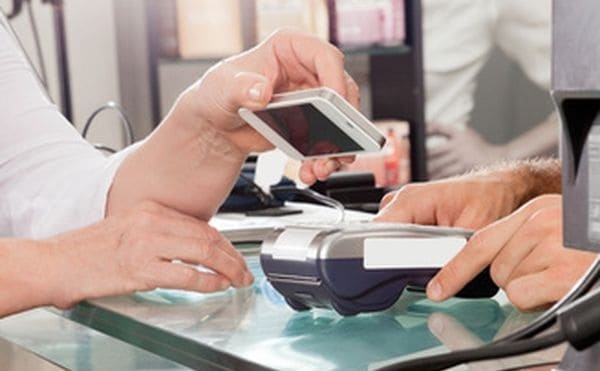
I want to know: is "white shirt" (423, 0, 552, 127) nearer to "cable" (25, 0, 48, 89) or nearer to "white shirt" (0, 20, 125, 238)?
"cable" (25, 0, 48, 89)

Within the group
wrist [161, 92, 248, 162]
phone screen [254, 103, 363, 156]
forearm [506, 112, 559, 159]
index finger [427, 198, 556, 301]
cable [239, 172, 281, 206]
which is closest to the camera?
index finger [427, 198, 556, 301]

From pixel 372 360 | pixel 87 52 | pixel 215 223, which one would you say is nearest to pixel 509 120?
pixel 87 52

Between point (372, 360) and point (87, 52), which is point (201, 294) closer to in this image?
point (372, 360)

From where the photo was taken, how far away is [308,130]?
2.96ft

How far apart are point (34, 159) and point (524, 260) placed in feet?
2.66

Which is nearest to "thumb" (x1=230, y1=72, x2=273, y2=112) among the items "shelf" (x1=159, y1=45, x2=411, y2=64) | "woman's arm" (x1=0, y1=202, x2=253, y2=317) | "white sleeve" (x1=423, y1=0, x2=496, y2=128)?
"woman's arm" (x1=0, y1=202, x2=253, y2=317)

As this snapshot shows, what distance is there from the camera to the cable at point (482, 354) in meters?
0.48

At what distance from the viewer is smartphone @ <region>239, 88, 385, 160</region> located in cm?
85

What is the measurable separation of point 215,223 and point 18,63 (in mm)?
343

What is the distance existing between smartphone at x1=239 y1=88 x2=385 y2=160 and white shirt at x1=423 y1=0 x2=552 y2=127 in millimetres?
2115

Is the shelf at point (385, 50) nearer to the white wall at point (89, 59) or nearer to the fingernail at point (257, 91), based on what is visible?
the white wall at point (89, 59)

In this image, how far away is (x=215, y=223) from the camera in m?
1.40

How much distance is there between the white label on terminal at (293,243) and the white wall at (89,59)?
2195mm

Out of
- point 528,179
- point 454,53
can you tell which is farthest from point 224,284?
point 454,53
